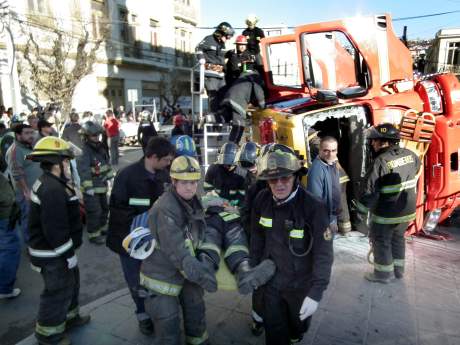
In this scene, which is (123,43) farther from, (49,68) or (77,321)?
(77,321)

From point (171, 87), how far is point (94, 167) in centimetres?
2405

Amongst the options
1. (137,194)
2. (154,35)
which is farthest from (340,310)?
(154,35)

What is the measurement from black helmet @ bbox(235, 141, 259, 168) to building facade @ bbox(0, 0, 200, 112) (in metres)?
12.1

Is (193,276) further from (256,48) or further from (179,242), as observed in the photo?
(256,48)

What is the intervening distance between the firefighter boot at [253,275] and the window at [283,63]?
4257 mm

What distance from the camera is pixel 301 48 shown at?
208 inches

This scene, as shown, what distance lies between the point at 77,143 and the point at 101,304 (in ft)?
13.0

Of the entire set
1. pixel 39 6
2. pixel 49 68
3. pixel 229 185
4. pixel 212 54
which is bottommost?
pixel 229 185

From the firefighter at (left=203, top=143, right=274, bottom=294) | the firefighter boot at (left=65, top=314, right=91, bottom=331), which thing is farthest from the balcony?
the firefighter at (left=203, top=143, right=274, bottom=294)

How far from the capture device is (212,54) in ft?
19.9

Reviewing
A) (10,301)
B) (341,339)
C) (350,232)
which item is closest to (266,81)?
(350,232)

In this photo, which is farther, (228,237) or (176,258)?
(228,237)

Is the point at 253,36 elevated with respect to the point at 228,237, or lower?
elevated

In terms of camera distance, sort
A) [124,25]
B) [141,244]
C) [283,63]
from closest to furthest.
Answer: [141,244], [283,63], [124,25]
